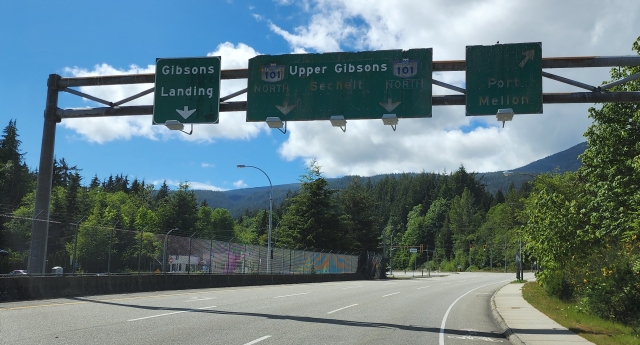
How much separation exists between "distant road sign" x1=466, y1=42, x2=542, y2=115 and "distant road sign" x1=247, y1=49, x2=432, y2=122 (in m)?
1.28

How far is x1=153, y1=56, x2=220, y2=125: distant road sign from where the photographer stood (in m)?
17.0

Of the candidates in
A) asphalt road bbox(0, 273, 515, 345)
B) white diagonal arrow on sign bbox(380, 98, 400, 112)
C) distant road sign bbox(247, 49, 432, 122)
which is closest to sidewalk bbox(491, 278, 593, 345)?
asphalt road bbox(0, 273, 515, 345)

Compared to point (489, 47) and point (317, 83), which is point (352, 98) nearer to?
point (317, 83)

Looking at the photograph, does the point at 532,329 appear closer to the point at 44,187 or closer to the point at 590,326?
the point at 590,326

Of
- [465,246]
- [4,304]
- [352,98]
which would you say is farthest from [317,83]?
[465,246]

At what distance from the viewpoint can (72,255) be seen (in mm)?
22094

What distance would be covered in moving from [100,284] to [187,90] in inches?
347

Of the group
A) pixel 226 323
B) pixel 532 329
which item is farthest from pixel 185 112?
pixel 532 329

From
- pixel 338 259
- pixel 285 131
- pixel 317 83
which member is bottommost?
pixel 338 259

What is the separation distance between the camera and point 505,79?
49.9ft

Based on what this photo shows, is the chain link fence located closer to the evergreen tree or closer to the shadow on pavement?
the shadow on pavement

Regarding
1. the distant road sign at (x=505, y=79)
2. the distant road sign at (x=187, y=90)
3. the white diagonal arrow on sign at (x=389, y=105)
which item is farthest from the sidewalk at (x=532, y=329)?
the distant road sign at (x=187, y=90)

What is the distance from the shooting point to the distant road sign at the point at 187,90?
17031mm

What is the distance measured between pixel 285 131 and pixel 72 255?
36.7 ft
